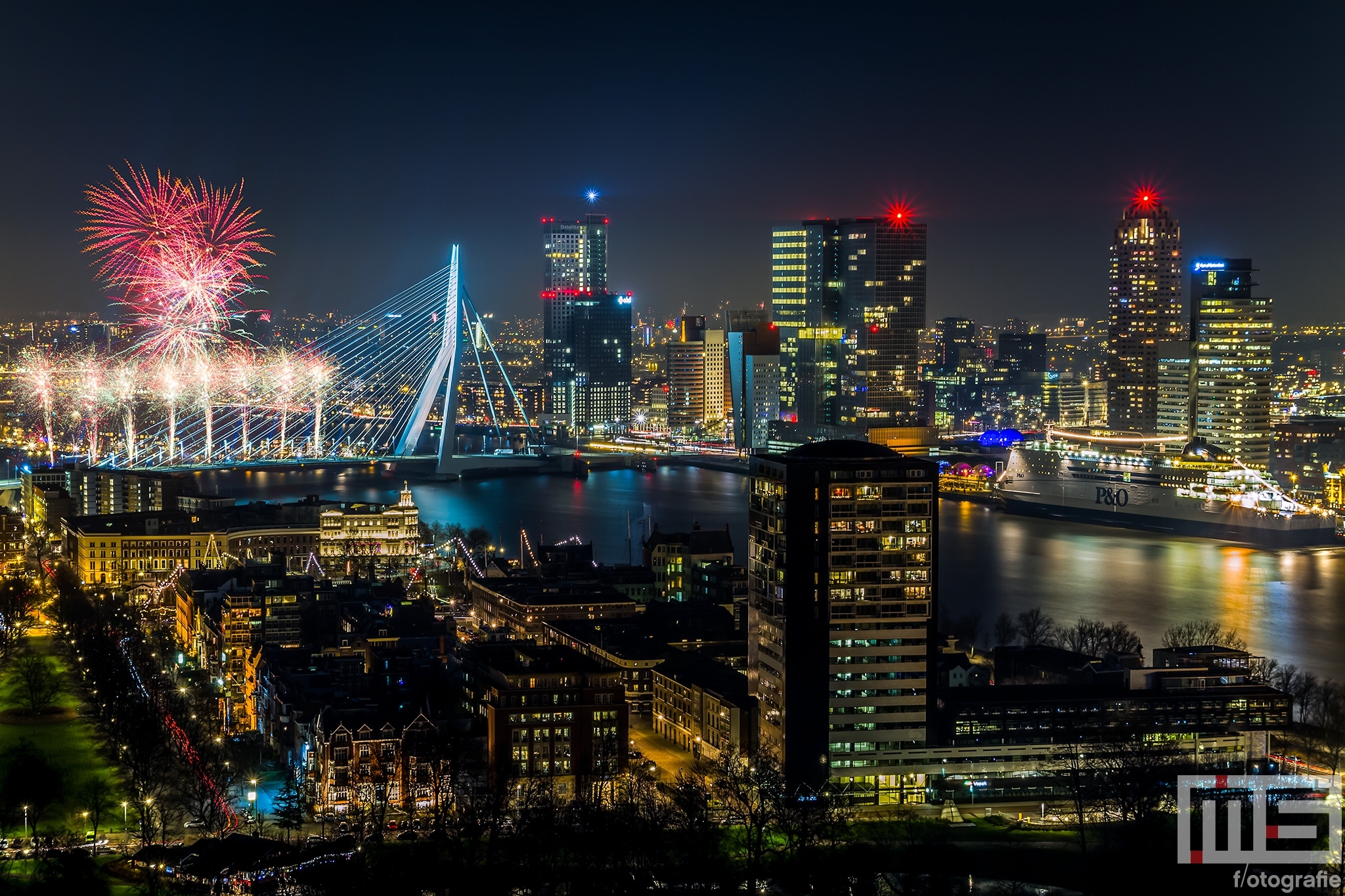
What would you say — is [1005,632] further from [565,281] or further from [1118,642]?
[565,281]

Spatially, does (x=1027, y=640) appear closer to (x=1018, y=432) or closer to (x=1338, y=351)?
(x=1018, y=432)

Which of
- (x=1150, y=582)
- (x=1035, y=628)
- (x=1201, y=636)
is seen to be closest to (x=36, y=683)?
(x=1035, y=628)

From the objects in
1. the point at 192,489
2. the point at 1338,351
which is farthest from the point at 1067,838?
the point at 1338,351

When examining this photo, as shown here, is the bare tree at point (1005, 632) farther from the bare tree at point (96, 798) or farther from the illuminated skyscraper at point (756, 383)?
the illuminated skyscraper at point (756, 383)

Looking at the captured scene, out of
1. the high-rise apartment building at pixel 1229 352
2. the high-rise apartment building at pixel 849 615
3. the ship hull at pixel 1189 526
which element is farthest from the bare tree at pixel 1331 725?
the high-rise apartment building at pixel 1229 352

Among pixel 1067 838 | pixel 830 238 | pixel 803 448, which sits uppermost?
pixel 830 238
